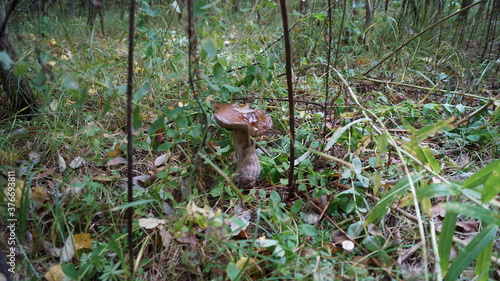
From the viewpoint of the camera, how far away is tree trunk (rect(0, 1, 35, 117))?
7.20 feet

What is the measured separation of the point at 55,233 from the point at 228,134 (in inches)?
43.1

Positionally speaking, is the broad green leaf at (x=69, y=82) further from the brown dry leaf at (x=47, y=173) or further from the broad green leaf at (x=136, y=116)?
the brown dry leaf at (x=47, y=173)

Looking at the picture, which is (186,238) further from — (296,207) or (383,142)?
(383,142)

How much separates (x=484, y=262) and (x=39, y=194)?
6.09ft

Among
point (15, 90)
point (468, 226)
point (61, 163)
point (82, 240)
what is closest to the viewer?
point (82, 240)

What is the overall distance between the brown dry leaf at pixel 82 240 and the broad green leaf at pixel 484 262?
145 cm

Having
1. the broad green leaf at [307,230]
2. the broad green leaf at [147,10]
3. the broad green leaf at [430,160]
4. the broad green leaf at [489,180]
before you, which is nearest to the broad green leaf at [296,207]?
the broad green leaf at [307,230]

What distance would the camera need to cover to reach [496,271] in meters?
1.24

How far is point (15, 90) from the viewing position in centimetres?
223

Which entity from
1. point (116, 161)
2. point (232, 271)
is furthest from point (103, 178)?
point (232, 271)

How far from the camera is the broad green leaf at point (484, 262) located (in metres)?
1.07

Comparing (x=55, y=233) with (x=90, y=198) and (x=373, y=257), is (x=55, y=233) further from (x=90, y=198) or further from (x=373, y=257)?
(x=373, y=257)

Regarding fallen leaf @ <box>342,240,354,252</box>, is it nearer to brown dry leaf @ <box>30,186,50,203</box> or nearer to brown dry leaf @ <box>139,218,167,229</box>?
brown dry leaf @ <box>139,218,167,229</box>

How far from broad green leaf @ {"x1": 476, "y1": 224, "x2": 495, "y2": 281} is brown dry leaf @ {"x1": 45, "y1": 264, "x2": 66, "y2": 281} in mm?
1472
